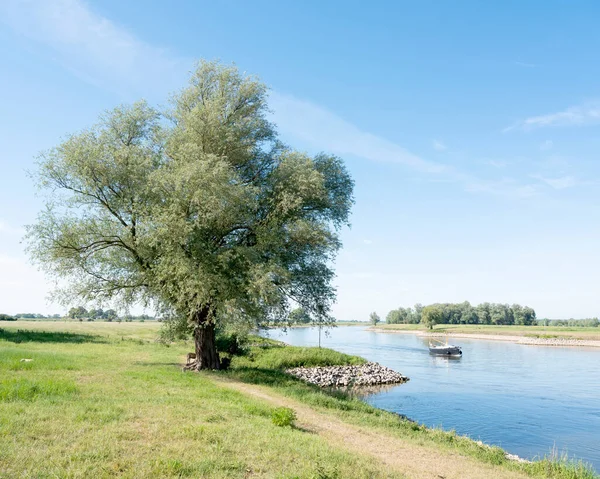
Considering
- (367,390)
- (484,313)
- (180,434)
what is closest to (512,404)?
(367,390)

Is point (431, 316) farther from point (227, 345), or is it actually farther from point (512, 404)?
point (512, 404)

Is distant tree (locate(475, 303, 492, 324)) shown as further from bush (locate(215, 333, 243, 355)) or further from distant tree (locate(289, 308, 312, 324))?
distant tree (locate(289, 308, 312, 324))

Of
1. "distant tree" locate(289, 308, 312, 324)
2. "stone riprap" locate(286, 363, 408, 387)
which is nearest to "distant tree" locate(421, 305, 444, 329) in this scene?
"stone riprap" locate(286, 363, 408, 387)

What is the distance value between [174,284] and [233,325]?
3.92 meters

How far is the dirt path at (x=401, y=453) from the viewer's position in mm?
10867

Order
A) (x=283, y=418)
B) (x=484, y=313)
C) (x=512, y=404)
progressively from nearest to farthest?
1. (x=283, y=418)
2. (x=512, y=404)
3. (x=484, y=313)

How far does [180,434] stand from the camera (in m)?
10.6

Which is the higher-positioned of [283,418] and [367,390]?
[283,418]

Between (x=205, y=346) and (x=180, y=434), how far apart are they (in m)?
15.0

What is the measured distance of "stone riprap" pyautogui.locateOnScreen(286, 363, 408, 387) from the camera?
122 feet

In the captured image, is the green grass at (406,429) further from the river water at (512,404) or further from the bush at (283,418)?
the bush at (283,418)

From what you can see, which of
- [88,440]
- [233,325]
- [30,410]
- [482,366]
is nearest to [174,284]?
[233,325]

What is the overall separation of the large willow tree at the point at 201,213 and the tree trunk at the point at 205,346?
0.21 ft

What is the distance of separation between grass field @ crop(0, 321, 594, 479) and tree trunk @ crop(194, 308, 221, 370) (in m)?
4.80
